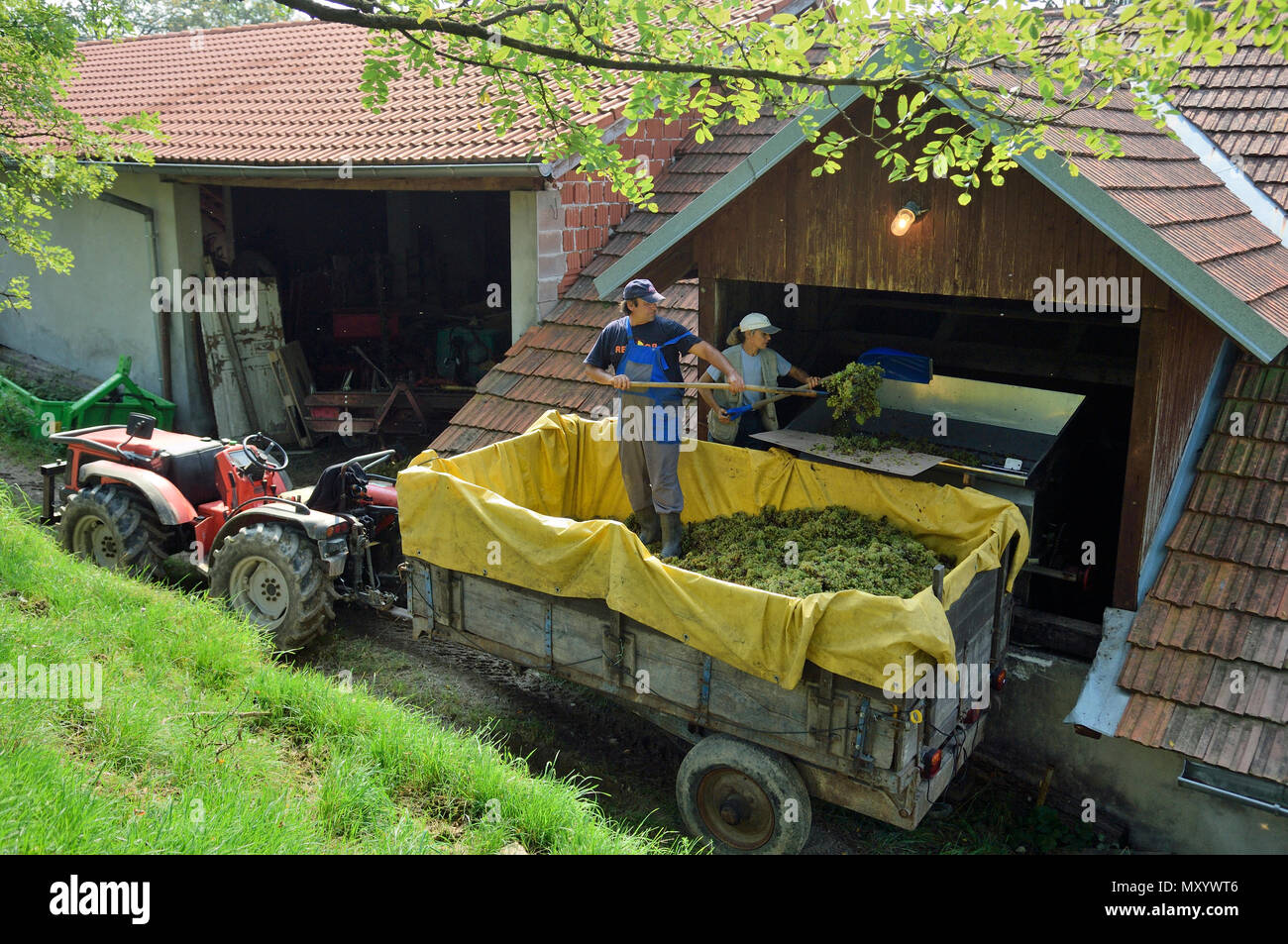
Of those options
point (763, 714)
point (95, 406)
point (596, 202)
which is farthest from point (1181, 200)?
point (95, 406)

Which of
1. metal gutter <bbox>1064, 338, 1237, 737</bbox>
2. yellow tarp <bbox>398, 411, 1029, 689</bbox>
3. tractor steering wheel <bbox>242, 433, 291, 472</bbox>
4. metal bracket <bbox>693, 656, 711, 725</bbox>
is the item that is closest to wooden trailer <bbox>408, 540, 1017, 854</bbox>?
metal bracket <bbox>693, 656, 711, 725</bbox>

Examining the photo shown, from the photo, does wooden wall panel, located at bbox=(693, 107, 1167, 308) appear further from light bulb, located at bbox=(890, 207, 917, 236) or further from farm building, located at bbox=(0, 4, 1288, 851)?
light bulb, located at bbox=(890, 207, 917, 236)

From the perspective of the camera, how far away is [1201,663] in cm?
554

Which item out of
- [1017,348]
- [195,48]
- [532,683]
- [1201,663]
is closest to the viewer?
[1201,663]

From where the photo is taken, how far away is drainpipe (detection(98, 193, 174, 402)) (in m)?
12.9

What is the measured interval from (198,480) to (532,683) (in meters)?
3.30

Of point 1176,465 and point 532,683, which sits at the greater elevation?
point 1176,465

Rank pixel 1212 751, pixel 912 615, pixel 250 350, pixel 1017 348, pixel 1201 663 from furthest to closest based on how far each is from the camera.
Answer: pixel 250 350
pixel 1017 348
pixel 1201 663
pixel 1212 751
pixel 912 615

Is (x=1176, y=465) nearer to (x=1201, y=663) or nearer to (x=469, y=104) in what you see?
A: (x=1201, y=663)

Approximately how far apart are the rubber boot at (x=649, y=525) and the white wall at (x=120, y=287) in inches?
324

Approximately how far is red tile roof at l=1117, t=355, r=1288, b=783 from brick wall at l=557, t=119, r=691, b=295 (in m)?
6.16

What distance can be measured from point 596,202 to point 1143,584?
6.83 metres

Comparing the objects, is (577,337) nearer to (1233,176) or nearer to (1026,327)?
(1026,327)

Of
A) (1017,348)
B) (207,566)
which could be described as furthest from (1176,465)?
(207,566)
